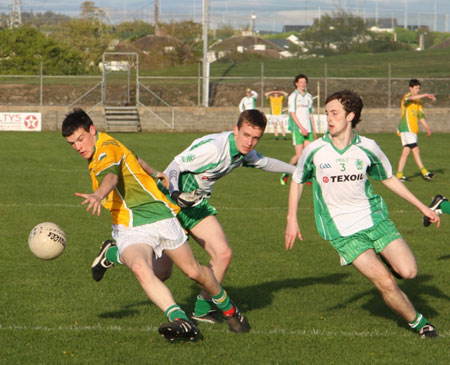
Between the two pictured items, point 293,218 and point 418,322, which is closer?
point 418,322

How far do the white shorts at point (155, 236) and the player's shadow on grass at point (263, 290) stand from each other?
148 cm

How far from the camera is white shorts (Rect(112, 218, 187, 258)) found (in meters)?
6.10

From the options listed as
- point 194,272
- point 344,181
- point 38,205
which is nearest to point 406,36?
point 38,205

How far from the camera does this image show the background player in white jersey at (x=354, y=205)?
6.25 m

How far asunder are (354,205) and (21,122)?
30.7 meters

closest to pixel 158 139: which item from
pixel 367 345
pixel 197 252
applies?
pixel 197 252

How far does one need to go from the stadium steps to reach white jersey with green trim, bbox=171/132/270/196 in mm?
29436

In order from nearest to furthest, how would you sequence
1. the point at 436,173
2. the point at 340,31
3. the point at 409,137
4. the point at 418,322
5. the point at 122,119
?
the point at 418,322, the point at 409,137, the point at 436,173, the point at 122,119, the point at 340,31

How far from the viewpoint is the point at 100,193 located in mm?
5551

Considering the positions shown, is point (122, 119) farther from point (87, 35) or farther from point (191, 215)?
point (87, 35)

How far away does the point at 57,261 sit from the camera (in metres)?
9.34

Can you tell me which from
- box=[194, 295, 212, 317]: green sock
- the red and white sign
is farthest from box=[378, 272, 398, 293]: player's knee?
the red and white sign

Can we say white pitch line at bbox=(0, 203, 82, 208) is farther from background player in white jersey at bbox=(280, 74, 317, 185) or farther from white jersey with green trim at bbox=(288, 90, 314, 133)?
white jersey with green trim at bbox=(288, 90, 314, 133)

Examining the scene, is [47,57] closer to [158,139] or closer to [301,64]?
[301,64]
